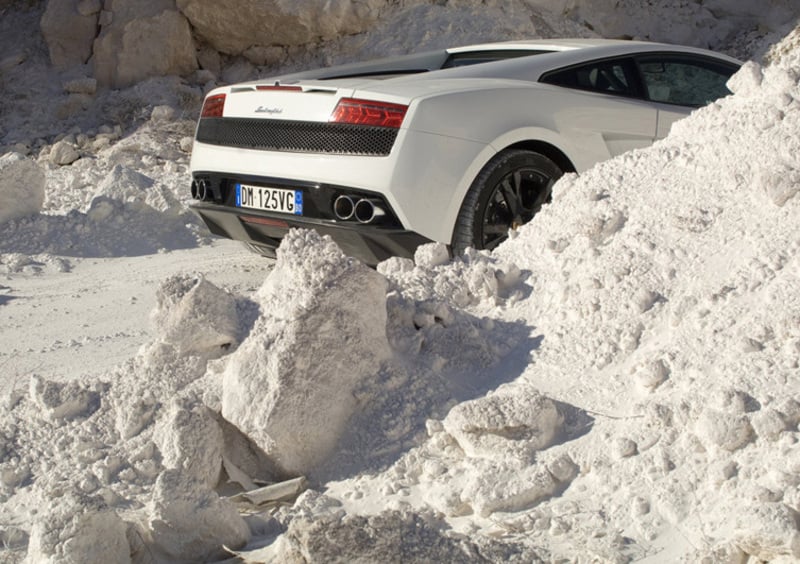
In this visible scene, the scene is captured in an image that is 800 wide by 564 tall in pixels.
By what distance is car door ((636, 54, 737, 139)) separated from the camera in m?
6.31

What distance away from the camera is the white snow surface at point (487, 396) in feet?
9.80

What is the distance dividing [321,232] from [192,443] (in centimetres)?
195

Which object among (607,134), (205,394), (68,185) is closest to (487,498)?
(205,394)

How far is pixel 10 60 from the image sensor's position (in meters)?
11.3

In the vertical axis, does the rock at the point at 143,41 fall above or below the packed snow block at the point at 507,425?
below

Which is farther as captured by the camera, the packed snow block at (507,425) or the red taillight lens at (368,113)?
the red taillight lens at (368,113)

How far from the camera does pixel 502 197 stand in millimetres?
5422

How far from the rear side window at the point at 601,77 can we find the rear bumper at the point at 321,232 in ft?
4.67

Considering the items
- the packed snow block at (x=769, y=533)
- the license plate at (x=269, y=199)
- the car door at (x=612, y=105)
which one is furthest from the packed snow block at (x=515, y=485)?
the car door at (x=612, y=105)

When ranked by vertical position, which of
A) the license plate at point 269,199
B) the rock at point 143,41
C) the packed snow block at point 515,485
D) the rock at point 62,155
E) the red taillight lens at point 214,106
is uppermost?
the red taillight lens at point 214,106

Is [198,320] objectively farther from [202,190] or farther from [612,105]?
[612,105]

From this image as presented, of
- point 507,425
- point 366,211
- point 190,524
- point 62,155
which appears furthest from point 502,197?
point 62,155

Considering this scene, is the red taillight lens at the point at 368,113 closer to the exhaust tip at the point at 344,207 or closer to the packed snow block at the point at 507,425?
the exhaust tip at the point at 344,207

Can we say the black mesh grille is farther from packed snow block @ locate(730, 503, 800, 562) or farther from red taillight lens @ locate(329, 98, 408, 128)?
packed snow block @ locate(730, 503, 800, 562)
